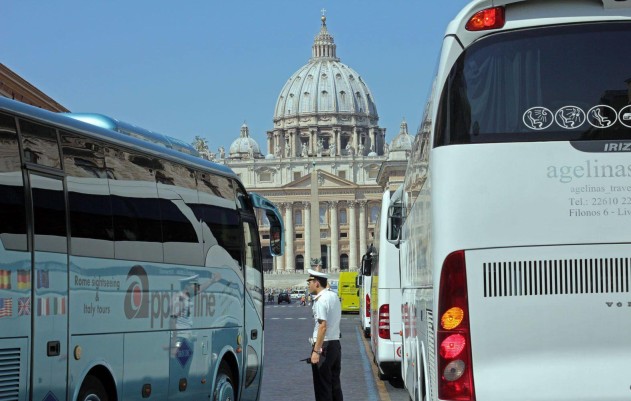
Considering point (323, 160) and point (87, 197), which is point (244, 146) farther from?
point (87, 197)

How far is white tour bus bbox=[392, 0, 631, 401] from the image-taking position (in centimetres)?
635

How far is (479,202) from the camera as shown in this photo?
21.0 feet

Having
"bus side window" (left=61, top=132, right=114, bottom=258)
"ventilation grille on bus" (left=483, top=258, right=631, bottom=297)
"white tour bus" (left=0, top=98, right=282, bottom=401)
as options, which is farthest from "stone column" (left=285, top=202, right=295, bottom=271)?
"ventilation grille on bus" (left=483, top=258, right=631, bottom=297)

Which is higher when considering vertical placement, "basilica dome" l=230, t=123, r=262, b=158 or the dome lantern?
the dome lantern

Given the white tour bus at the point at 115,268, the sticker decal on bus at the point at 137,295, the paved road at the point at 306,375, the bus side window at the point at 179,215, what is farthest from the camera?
the paved road at the point at 306,375

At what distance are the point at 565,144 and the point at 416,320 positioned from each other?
2.78 metres

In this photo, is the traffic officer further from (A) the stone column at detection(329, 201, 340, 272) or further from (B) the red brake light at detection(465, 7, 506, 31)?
(A) the stone column at detection(329, 201, 340, 272)

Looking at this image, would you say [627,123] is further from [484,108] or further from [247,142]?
[247,142]

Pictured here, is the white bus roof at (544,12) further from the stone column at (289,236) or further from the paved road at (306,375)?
the stone column at (289,236)

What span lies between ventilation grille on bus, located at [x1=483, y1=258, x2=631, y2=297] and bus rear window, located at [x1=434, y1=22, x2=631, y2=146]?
58 cm

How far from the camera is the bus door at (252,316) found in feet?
37.4

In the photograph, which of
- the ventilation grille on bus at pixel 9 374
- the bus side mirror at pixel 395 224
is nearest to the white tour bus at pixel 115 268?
the ventilation grille on bus at pixel 9 374

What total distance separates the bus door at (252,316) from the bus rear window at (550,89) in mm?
5191

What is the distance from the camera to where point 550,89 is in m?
6.41
